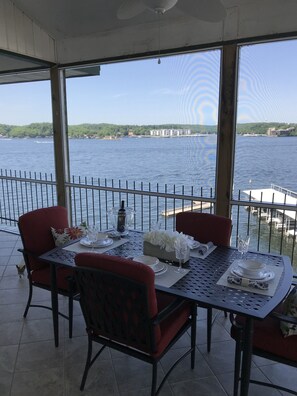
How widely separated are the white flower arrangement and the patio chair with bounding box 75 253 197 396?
15.1 inches

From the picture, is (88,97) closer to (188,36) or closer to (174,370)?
(188,36)

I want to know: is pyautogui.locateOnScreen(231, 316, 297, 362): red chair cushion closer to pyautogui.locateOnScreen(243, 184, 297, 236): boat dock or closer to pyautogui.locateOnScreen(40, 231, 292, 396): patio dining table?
pyautogui.locateOnScreen(40, 231, 292, 396): patio dining table

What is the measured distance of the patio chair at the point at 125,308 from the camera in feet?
5.04

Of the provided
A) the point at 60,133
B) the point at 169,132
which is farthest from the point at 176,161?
the point at 60,133

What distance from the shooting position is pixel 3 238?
4594 mm

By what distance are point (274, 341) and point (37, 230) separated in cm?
180

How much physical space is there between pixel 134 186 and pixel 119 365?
218 centimetres

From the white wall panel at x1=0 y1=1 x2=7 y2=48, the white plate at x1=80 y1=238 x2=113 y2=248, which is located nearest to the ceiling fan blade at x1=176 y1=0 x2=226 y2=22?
the white plate at x1=80 y1=238 x2=113 y2=248

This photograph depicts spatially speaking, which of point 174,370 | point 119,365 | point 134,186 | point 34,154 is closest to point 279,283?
point 174,370

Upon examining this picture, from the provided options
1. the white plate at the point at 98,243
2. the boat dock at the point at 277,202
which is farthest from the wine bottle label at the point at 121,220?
the boat dock at the point at 277,202

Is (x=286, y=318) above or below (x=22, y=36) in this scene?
below

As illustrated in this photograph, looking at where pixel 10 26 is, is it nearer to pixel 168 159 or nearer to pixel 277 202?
pixel 168 159

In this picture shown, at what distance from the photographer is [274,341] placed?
162 centimetres

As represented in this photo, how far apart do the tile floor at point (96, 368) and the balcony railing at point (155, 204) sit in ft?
3.14
